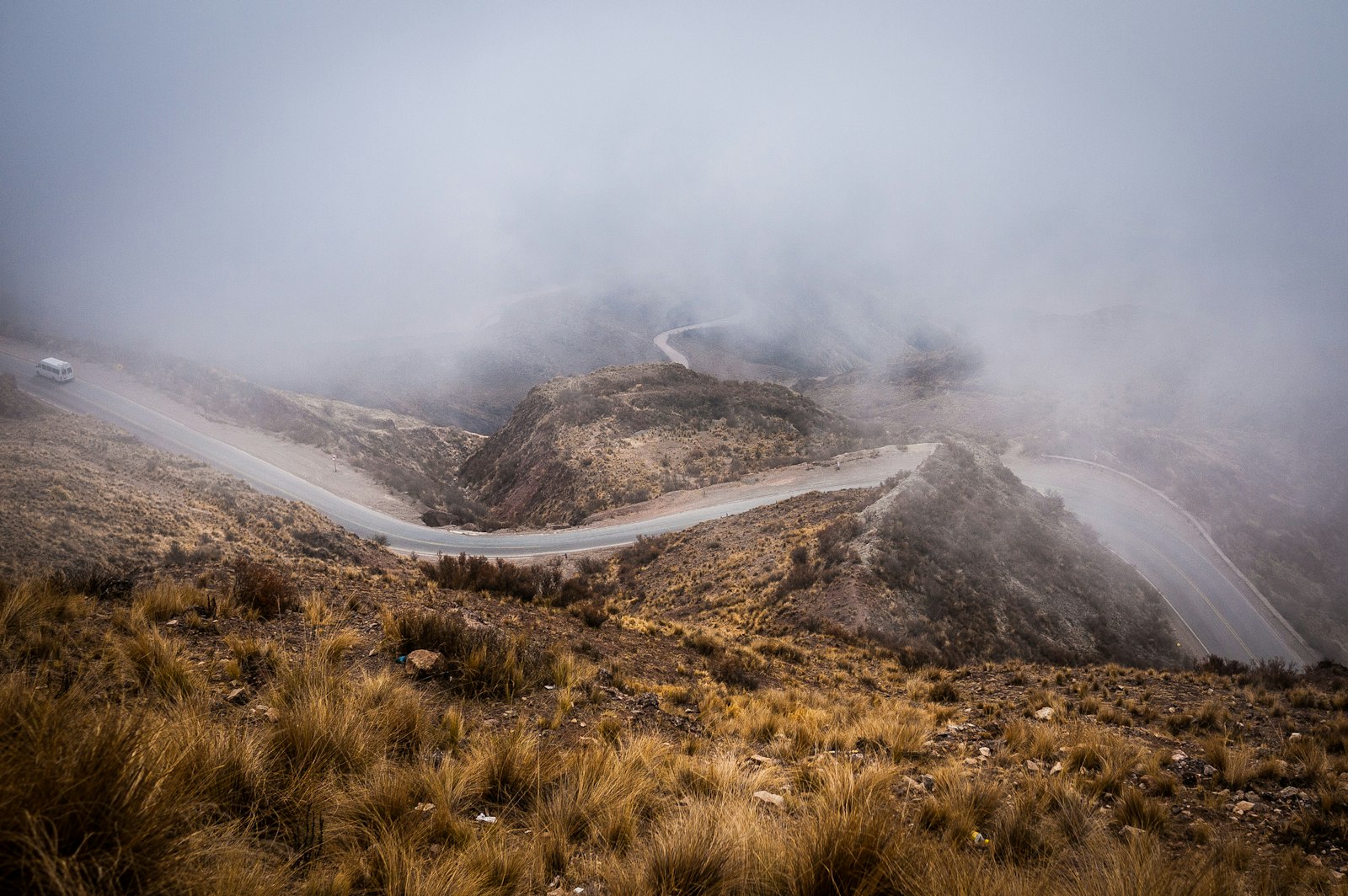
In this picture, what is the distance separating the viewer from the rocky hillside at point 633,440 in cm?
3675

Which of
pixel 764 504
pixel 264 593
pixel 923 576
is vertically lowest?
pixel 264 593

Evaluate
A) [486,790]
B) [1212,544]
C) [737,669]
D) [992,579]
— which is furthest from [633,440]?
[1212,544]

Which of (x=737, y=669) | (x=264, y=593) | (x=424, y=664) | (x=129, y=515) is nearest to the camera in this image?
(x=424, y=664)

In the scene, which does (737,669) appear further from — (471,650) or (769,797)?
(769,797)

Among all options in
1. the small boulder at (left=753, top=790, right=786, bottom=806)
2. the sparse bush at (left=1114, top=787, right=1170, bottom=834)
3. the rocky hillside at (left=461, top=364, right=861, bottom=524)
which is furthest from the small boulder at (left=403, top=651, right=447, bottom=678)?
the rocky hillside at (left=461, top=364, right=861, bottom=524)

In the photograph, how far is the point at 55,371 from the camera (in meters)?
39.3

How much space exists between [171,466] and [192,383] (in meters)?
31.0

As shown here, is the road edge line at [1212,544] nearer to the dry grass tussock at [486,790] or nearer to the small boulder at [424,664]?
the dry grass tussock at [486,790]

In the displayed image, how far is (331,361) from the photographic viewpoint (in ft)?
318

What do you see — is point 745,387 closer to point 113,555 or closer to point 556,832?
point 113,555

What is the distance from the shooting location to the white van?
39.2 metres

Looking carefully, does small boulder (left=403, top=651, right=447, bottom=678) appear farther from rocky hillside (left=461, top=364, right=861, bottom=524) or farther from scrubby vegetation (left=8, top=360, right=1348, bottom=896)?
rocky hillside (left=461, top=364, right=861, bottom=524)

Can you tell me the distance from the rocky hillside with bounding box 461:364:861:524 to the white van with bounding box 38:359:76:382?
27.9m

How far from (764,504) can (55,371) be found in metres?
51.1
